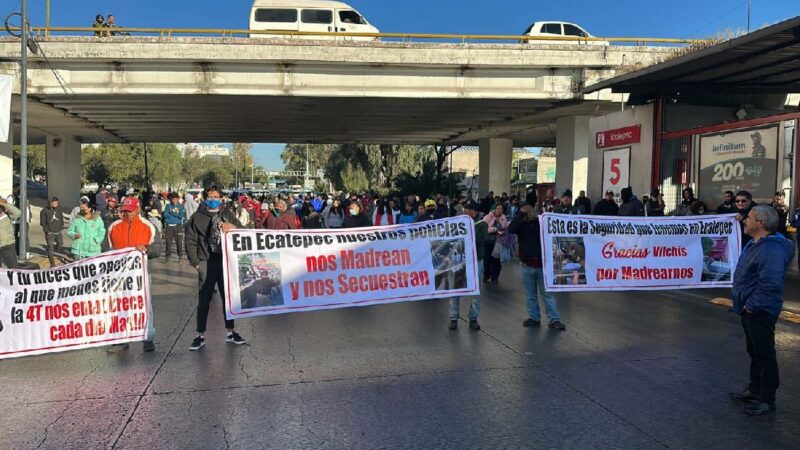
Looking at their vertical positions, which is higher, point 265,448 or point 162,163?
point 162,163

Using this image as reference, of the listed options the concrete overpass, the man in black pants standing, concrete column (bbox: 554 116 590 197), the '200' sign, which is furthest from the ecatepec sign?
the man in black pants standing

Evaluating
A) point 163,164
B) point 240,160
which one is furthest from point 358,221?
point 240,160

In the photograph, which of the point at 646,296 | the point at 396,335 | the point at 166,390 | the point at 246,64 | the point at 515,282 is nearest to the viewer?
the point at 166,390

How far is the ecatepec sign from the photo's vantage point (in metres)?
18.3

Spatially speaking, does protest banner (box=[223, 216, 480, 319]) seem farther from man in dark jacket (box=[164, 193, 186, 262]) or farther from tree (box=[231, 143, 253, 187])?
tree (box=[231, 143, 253, 187])

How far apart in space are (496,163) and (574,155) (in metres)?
12.1

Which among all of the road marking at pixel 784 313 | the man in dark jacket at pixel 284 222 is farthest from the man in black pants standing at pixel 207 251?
the road marking at pixel 784 313

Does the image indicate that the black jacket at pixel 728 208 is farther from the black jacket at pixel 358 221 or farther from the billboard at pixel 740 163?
the black jacket at pixel 358 221

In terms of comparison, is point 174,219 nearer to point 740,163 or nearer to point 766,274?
point 740,163

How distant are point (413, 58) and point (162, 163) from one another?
2370 inches

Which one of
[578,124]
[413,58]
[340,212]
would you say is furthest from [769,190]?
[578,124]

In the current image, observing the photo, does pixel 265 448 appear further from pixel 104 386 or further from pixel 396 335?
pixel 396 335

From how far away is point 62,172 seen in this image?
1412 inches

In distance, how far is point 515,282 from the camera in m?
12.5
